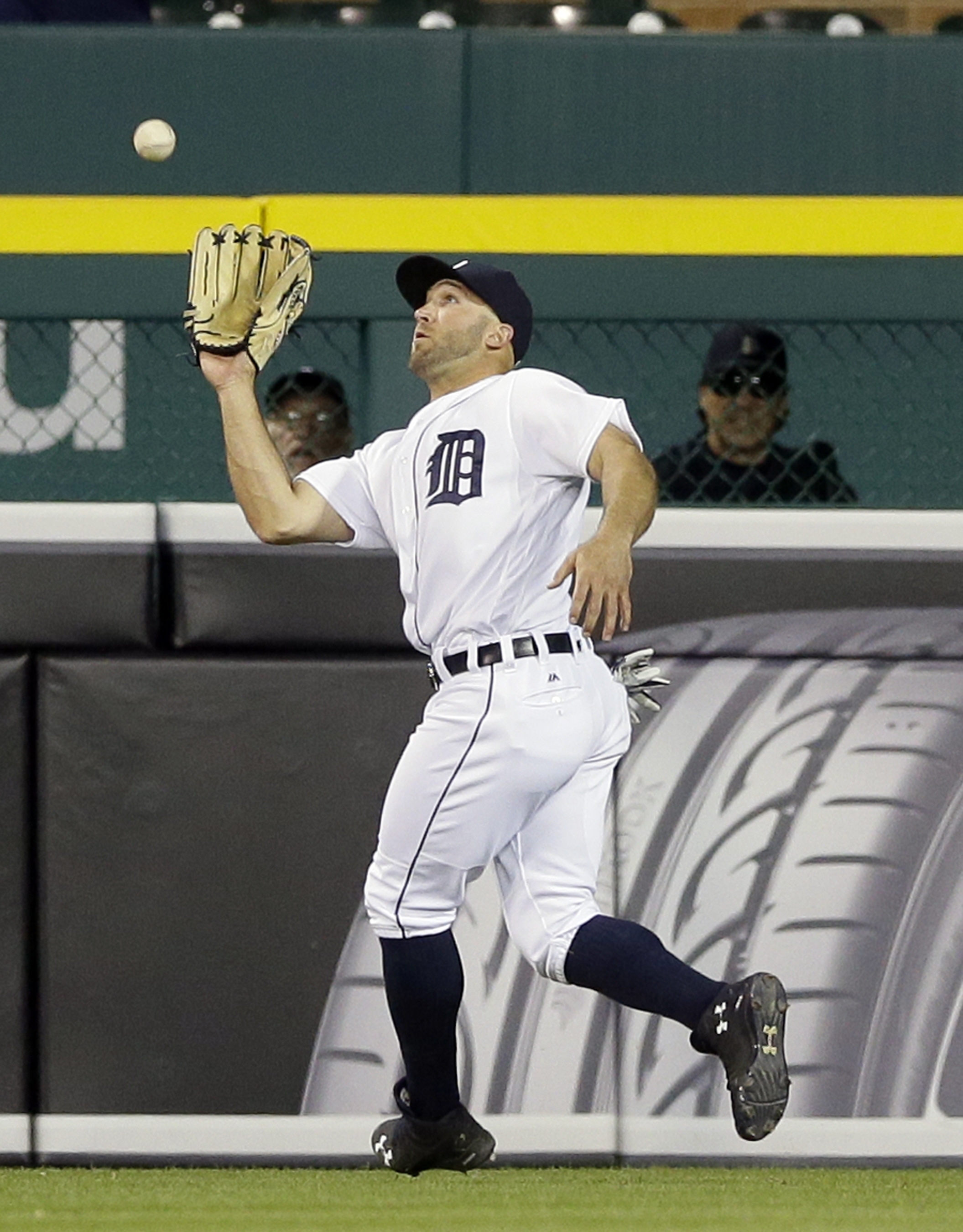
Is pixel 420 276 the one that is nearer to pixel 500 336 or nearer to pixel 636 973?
pixel 500 336

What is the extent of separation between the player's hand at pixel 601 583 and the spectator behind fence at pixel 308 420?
1.36 m

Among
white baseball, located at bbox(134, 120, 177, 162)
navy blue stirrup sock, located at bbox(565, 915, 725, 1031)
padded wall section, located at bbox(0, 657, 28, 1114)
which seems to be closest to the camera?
navy blue stirrup sock, located at bbox(565, 915, 725, 1031)

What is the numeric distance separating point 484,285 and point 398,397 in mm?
936

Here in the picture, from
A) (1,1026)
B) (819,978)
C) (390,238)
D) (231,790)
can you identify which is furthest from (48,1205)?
(390,238)

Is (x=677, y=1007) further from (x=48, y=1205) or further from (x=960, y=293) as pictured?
(x=960, y=293)

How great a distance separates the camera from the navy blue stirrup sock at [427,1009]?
342 centimetres

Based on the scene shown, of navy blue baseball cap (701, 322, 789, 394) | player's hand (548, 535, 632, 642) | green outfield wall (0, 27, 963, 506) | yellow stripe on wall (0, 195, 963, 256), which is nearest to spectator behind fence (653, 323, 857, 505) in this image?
navy blue baseball cap (701, 322, 789, 394)

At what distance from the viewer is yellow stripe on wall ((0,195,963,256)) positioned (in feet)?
14.7

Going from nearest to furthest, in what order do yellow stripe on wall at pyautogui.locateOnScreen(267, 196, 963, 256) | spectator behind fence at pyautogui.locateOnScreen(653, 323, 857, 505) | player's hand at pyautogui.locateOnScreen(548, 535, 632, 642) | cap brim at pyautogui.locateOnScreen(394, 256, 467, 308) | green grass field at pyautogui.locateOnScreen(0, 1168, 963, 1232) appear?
player's hand at pyautogui.locateOnScreen(548, 535, 632, 642)
green grass field at pyautogui.locateOnScreen(0, 1168, 963, 1232)
cap brim at pyautogui.locateOnScreen(394, 256, 467, 308)
spectator behind fence at pyautogui.locateOnScreen(653, 323, 857, 505)
yellow stripe on wall at pyautogui.locateOnScreen(267, 196, 963, 256)

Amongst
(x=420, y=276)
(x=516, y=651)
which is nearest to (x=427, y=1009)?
(x=516, y=651)

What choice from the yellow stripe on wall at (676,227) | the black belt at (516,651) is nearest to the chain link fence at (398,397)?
the yellow stripe on wall at (676,227)

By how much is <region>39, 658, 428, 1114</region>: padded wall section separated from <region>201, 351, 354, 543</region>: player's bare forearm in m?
0.64

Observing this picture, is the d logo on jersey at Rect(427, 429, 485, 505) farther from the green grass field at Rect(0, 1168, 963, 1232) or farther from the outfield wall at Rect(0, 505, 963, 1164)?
the green grass field at Rect(0, 1168, 963, 1232)

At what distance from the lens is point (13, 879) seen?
4078 mm
